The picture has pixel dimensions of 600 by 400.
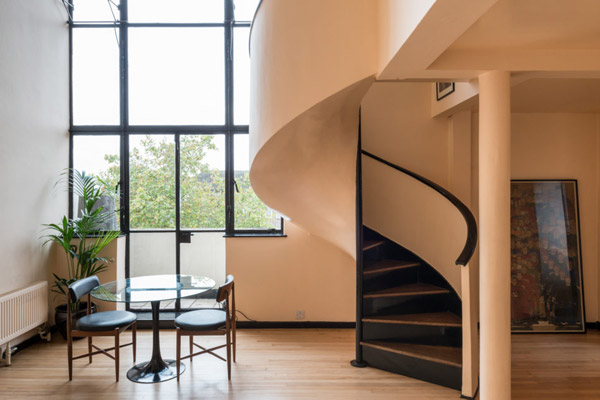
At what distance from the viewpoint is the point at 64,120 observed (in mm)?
4660

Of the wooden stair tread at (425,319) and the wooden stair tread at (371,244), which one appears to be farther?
the wooden stair tread at (371,244)

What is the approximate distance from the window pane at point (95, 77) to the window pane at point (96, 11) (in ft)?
0.43

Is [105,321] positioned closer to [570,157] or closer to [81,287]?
[81,287]

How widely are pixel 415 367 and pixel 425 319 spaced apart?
41 cm

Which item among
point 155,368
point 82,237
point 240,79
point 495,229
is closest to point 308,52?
point 495,229

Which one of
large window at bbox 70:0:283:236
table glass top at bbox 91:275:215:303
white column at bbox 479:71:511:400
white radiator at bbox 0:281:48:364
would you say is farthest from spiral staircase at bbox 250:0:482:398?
white radiator at bbox 0:281:48:364

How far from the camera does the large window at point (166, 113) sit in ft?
15.5

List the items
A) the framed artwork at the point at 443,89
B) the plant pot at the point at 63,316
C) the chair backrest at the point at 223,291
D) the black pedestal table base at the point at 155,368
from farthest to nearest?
1. the plant pot at the point at 63,316
2. the framed artwork at the point at 443,89
3. the black pedestal table base at the point at 155,368
4. the chair backrest at the point at 223,291

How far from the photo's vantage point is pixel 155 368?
3.42 m

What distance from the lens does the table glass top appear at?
3.08m

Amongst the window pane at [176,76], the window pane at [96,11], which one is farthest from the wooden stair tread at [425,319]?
the window pane at [96,11]

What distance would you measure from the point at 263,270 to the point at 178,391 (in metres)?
1.70

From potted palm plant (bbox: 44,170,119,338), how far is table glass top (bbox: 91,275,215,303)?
97cm

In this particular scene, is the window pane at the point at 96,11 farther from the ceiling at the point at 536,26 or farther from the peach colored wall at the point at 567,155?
the peach colored wall at the point at 567,155
